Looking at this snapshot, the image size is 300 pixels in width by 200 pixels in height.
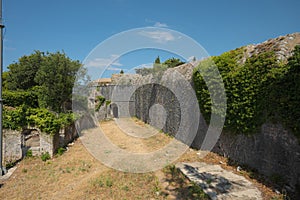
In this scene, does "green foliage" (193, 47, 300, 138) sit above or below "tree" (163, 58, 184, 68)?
below

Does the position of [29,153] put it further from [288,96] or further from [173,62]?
[173,62]

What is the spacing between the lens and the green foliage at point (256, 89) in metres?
3.70

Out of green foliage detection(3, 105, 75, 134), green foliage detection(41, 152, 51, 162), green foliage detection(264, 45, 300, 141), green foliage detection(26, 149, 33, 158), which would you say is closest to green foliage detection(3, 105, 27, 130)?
green foliage detection(3, 105, 75, 134)

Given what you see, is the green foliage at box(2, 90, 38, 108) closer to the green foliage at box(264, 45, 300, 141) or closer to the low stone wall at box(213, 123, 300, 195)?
the low stone wall at box(213, 123, 300, 195)

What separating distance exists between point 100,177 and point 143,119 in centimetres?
986

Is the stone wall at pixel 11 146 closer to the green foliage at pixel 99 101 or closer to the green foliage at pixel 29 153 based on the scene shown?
the green foliage at pixel 29 153

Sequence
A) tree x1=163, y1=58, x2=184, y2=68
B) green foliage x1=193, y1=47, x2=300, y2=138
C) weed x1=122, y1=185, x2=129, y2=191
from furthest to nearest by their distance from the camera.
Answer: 1. tree x1=163, y1=58, x2=184, y2=68
2. weed x1=122, y1=185, x2=129, y2=191
3. green foliage x1=193, y1=47, x2=300, y2=138

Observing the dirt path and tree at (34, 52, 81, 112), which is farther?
tree at (34, 52, 81, 112)

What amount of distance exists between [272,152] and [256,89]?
163 centimetres

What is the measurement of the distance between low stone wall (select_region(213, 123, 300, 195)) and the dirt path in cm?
46

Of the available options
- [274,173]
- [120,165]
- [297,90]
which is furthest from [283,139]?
[120,165]

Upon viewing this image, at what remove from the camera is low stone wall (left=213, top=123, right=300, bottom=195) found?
3774 mm

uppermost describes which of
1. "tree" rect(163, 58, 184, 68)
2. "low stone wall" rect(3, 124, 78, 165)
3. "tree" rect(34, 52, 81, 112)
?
"tree" rect(163, 58, 184, 68)

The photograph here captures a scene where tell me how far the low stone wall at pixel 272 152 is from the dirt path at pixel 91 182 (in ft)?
1.51
